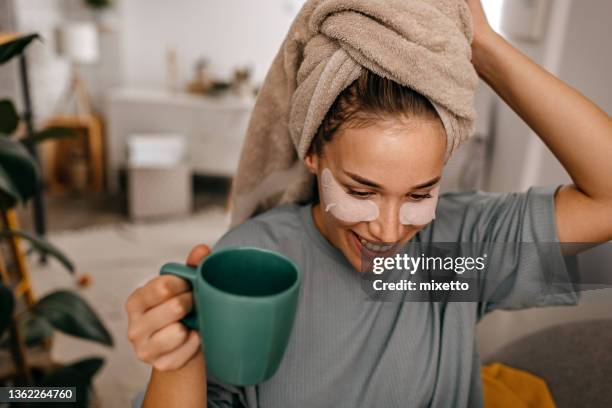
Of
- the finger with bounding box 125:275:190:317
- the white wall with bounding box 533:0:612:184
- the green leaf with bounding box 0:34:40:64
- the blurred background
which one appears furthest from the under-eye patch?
the blurred background

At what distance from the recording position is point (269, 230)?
78 centimetres

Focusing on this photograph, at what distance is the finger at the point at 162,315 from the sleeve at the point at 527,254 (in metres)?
0.49

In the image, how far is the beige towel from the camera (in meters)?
0.57

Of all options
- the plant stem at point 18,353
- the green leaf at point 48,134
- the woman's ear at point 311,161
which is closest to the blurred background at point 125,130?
the plant stem at point 18,353

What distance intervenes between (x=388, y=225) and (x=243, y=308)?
28 centimetres

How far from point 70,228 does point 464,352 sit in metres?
2.85

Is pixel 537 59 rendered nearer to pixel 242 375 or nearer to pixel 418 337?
pixel 418 337

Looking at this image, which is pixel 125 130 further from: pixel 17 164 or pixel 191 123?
pixel 17 164

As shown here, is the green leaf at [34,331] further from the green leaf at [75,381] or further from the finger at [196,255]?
the finger at [196,255]

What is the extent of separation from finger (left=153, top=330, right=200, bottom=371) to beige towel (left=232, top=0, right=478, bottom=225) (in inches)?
12.2

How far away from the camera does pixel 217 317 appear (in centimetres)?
40

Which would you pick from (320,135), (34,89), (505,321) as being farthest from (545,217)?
(34,89)

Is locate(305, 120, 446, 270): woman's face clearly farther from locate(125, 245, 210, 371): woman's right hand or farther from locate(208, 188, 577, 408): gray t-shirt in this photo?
locate(125, 245, 210, 371): woman's right hand

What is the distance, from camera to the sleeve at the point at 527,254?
739 millimetres
